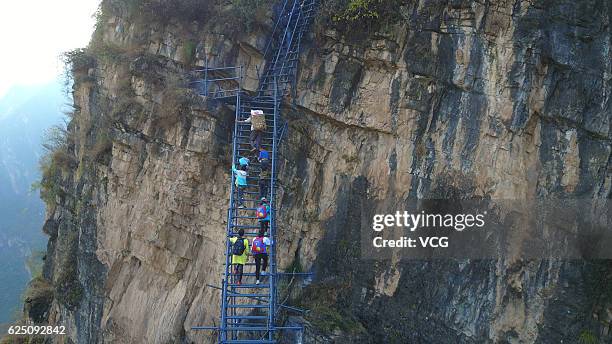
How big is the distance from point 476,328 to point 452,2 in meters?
5.83

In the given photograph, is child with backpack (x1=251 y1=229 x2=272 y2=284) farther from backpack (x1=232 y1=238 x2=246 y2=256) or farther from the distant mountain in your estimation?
the distant mountain

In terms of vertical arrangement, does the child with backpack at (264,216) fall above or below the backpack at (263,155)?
below

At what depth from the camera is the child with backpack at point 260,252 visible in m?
9.30

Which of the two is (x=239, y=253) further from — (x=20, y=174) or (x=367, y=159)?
(x=20, y=174)

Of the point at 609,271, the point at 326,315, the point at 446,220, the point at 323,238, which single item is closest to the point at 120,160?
the point at 323,238

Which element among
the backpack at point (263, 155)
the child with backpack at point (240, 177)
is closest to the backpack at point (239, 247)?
the child with backpack at point (240, 177)

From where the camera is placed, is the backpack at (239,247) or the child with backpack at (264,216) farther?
the child with backpack at (264,216)

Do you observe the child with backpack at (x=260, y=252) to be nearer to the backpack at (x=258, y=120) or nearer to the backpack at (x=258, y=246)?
the backpack at (x=258, y=246)

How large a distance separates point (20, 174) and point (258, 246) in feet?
221

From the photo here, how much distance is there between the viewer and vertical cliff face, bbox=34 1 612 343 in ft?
27.7

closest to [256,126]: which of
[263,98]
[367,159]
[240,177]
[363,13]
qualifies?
[240,177]

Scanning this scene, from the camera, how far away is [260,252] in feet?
30.5

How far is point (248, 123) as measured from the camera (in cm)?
1078

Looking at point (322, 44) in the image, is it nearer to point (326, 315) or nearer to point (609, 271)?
point (326, 315)
